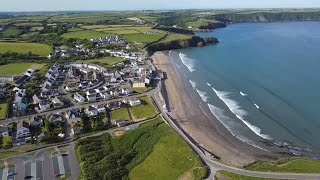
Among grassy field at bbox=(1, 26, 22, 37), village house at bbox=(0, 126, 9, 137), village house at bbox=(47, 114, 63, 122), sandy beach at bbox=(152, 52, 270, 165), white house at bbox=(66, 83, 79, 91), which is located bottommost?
sandy beach at bbox=(152, 52, 270, 165)

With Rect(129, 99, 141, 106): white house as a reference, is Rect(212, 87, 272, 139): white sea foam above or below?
below

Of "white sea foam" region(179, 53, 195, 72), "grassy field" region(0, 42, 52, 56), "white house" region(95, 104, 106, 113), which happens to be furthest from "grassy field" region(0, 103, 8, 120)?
"grassy field" region(0, 42, 52, 56)

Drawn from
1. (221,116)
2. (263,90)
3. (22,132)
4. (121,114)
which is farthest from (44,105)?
(263,90)

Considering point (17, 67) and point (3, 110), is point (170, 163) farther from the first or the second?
point (17, 67)

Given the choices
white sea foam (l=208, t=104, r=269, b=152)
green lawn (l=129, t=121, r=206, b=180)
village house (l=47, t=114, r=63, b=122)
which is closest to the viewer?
green lawn (l=129, t=121, r=206, b=180)

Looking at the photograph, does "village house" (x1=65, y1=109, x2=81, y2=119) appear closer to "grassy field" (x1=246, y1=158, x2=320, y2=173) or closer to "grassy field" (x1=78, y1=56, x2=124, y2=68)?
"grassy field" (x1=246, y1=158, x2=320, y2=173)

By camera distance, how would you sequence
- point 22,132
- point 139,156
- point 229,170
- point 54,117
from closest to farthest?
point 229,170, point 139,156, point 22,132, point 54,117

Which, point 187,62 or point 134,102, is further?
point 187,62

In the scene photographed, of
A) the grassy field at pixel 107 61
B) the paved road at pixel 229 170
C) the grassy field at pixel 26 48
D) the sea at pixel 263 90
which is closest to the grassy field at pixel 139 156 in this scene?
the paved road at pixel 229 170
